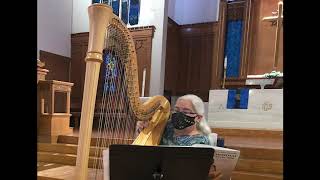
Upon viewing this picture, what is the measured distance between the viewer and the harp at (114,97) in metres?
1.32

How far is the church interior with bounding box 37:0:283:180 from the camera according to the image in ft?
6.64

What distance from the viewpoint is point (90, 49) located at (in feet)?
4.36

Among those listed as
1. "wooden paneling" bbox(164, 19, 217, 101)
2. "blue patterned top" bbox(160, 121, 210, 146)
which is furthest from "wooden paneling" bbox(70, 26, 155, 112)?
"blue patterned top" bbox(160, 121, 210, 146)

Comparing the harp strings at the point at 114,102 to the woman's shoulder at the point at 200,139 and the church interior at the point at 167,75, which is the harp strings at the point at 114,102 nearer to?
the church interior at the point at 167,75

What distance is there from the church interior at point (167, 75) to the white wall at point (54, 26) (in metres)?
0.02

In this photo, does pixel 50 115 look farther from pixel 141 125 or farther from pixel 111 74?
pixel 111 74

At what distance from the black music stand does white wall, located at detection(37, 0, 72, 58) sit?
541 cm

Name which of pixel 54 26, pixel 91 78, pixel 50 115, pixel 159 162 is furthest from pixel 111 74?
pixel 54 26

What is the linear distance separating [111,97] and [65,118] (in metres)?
3.20

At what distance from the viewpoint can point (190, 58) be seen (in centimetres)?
719

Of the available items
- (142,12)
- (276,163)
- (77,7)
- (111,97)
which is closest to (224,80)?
(142,12)

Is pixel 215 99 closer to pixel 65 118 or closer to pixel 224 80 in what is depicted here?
pixel 224 80

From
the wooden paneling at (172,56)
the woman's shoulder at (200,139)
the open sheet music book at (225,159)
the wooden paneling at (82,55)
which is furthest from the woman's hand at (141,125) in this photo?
the wooden paneling at (172,56)
